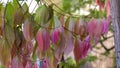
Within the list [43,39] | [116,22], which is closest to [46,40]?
[43,39]

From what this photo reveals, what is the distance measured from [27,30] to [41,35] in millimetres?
26

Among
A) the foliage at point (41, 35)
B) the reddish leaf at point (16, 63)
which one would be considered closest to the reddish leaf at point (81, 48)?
the foliage at point (41, 35)

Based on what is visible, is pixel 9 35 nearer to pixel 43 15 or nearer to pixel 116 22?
pixel 43 15

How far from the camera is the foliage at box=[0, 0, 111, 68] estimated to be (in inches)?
20.1

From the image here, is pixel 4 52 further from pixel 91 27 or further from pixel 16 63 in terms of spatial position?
pixel 91 27

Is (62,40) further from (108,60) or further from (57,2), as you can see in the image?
(108,60)

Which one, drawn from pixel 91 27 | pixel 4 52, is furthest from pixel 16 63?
pixel 91 27

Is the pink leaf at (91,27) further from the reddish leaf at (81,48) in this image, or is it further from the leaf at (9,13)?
the leaf at (9,13)

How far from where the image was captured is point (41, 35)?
0.50 metres

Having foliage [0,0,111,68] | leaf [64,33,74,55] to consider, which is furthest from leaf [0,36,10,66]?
leaf [64,33,74,55]

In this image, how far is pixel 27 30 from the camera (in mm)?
508

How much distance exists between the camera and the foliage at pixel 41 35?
20.1 inches

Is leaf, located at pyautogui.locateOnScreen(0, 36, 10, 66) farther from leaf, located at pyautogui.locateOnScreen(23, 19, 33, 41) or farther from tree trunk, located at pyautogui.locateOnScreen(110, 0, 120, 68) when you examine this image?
tree trunk, located at pyautogui.locateOnScreen(110, 0, 120, 68)

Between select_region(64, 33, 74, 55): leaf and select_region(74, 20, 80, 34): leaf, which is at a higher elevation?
select_region(74, 20, 80, 34): leaf
